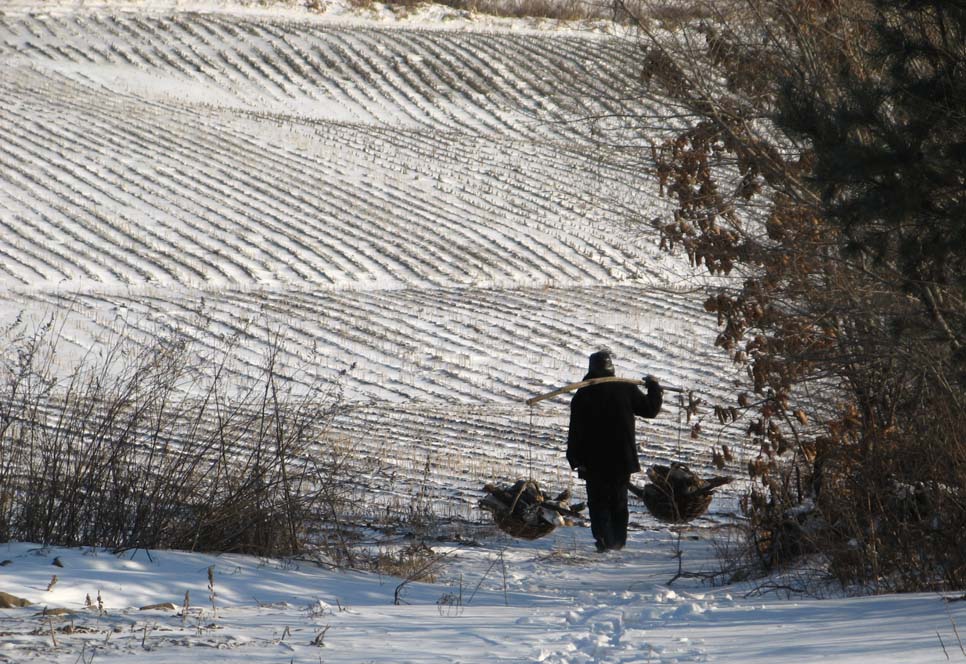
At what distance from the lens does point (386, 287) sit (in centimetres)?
1969

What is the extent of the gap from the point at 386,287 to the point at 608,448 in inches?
470

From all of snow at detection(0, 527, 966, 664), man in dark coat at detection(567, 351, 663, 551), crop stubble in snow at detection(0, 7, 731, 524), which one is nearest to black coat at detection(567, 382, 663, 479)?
man in dark coat at detection(567, 351, 663, 551)

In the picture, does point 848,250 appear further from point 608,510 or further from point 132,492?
point 132,492

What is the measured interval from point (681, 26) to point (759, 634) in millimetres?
4878

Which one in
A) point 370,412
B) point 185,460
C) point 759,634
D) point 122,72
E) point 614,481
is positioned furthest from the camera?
point 122,72

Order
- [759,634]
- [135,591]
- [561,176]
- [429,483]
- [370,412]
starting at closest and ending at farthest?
[759,634], [135,591], [429,483], [370,412], [561,176]

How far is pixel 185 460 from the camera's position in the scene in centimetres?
645

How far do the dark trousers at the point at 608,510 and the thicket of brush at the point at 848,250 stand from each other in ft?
3.31

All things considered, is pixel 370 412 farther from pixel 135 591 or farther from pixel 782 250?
pixel 135 591

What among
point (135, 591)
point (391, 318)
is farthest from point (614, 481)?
point (391, 318)

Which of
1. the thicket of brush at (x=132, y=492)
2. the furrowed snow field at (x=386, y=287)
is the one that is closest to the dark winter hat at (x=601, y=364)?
the furrowed snow field at (x=386, y=287)

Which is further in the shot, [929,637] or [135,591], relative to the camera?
[135,591]

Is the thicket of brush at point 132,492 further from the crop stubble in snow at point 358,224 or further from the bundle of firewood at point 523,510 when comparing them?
the bundle of firewood at point 523,510

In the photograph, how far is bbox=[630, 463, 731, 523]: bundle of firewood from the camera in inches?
312
